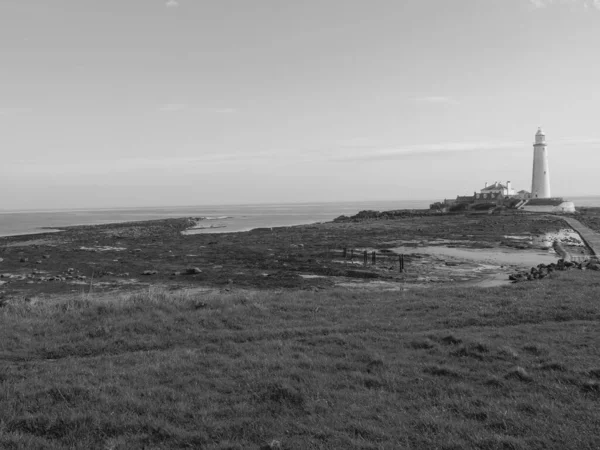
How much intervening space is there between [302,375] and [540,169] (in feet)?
325

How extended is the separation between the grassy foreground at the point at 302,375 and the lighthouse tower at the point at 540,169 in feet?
293

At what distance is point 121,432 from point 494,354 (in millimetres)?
6676

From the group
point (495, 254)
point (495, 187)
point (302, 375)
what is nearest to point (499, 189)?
point (495, 187)

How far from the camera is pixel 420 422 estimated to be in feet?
20.9

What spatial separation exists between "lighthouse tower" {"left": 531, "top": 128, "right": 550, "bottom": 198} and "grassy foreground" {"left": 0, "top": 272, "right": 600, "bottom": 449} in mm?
89375

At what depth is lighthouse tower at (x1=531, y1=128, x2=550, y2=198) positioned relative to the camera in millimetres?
93125

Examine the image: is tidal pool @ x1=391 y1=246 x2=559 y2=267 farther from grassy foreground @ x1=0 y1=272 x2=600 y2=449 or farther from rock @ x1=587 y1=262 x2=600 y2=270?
grassy foreground @ x1=0 y1=272 x2=600 y2=449

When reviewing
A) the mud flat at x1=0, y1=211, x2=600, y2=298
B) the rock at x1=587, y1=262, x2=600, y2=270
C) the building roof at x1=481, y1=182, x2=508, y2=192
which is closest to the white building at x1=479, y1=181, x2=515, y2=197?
the building roof at x1=481, y1=182, x2=508, y2=192

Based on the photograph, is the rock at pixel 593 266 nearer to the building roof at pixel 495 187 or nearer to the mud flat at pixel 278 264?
the mud flat at pixel 278 264

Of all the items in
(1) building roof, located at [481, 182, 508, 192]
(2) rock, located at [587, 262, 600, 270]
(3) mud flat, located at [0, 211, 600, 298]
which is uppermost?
(1) building roof, located at [481, 182, 508, 192]

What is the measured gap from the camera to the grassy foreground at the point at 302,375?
20.2 feet

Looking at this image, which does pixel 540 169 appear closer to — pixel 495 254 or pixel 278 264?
pixel 495 254

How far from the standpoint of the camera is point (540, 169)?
9400cm

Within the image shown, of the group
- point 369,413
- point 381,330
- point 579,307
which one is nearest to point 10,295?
point 381,330
